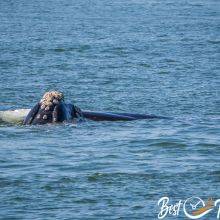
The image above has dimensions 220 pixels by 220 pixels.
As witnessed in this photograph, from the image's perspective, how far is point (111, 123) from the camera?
25.9 meters

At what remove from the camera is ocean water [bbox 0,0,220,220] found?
734 inches

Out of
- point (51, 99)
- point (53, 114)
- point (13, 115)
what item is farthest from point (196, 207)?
point (13, 115)

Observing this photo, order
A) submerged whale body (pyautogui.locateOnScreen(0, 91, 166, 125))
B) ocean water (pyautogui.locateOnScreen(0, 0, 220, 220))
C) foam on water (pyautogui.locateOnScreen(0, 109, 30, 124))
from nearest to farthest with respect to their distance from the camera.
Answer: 1. ocean water (pyautogui.locateOnScreen(0, 0, 220, 220))
2. submerged whale body (pyautogui.locateOnScreen(0, 91, 166, 125))
3. foam on water (pyautogui.locateOnScreen(0, 109, 30, 124))

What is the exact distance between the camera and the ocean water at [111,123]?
18.7 meters

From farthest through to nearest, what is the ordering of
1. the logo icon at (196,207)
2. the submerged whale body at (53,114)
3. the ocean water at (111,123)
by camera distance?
the submerged whale body at (53,114) → the ocean water at (111,123) → the logo icon at (196,207)

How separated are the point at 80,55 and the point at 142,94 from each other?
10.8 metres

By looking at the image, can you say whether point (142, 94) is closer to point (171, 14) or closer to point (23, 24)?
point (23, 24)

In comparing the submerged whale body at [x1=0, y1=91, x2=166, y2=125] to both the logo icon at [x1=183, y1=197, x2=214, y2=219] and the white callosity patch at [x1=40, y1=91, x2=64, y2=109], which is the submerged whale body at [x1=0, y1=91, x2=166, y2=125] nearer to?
the white callosity patch at [x1=40, y1=91, x2=64, y2=109]

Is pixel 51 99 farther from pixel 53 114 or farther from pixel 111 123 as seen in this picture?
pixel 111 123

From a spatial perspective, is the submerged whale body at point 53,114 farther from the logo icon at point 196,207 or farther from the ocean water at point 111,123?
the logo icon at point 196,207

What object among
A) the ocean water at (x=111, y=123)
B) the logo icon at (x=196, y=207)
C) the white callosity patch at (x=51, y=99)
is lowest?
the ocean water at (x=111, y=123)

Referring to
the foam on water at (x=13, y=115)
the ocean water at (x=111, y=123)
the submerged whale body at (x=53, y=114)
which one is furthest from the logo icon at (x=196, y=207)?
the foam on water at (x=13, y=115)

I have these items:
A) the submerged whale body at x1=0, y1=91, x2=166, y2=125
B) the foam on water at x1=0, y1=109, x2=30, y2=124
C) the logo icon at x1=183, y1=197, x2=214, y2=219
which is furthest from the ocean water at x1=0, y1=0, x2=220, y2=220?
the foam on water at x1=0, y1=109, x2=30, y2=124


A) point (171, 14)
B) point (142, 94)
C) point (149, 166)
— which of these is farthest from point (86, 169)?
point (171, 14)
